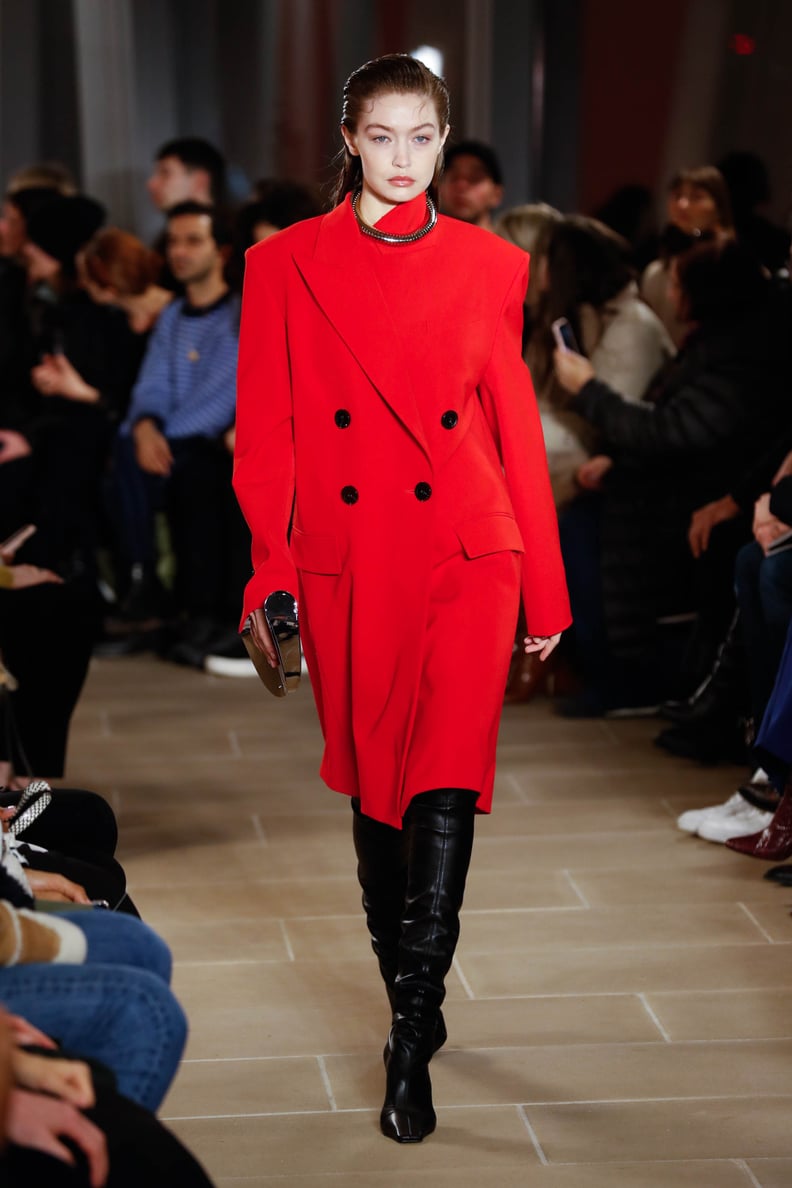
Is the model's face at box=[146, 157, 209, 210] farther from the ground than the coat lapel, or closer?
closer

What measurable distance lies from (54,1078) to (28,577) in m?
2.17

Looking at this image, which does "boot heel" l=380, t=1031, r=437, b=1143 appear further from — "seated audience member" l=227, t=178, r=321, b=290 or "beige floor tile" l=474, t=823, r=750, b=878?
"seated audience member" l=227, t=178, r=321, b=290

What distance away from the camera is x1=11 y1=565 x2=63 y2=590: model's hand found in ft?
11.7

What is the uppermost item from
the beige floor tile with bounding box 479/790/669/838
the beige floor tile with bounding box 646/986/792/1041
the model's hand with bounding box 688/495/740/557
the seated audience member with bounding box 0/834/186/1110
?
the seated audience member with bounding box 0/834/186/1110

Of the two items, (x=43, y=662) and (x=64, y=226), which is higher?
(x=64, y=226)

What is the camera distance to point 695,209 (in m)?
5.14

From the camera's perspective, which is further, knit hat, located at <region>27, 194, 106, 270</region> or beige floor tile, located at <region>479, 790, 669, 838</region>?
knit hat, located at <region>27, 194, 106, 270</region>

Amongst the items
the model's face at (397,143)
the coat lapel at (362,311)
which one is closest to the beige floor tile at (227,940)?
the coat lapel at (362,311)

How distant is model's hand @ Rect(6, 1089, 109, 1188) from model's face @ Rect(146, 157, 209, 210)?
5.99 meters

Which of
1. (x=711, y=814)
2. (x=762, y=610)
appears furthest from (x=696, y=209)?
(x=711, y=814)

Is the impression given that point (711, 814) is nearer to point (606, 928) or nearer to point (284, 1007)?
point (606, 928)

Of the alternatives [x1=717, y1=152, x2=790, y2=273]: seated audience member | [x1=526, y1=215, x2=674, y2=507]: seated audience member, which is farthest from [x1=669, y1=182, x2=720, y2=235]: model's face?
[x1=526, y1=215, x2=674, y2=507]: seated audience member

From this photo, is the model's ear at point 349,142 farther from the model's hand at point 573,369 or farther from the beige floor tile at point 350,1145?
the model's hand at point 573,369

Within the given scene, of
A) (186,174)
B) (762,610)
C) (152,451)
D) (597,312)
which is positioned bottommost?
(152,451)
